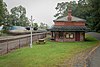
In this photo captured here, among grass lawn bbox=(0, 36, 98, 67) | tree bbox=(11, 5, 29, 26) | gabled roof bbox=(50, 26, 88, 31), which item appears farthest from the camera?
tree bbox=(11, 5, 29, 26)

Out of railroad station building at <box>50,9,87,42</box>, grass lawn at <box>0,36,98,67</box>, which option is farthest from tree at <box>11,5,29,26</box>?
grass lawn at <box>0,36,98,67</box>

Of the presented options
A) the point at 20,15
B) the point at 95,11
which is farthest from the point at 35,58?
the point at 20,15

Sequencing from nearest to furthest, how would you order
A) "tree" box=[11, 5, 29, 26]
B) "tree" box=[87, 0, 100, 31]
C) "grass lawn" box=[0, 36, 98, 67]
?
Answer: "grass lawn" box=[0, 36, 98, 67]
"tree" box=[87, 0, 100, 31]
"tree" box=[11, 5, 29, 26]

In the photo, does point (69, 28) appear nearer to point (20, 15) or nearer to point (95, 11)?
point (95, 11)

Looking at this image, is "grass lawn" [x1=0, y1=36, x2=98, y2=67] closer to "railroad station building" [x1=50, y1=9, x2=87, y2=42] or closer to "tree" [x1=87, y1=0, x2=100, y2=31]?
"railroad station building" [x1=50, y1=9, x2=87, y2=42]

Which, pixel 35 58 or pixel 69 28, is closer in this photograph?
pixel 35 58

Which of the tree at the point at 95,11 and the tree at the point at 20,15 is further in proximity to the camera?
the tree at the point at 20,15

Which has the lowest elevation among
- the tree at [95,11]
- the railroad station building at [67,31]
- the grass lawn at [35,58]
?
the grass lawn at [35,58]

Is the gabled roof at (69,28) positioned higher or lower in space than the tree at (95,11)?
lower

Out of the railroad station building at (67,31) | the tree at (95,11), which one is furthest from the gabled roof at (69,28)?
the tree at (95,11)

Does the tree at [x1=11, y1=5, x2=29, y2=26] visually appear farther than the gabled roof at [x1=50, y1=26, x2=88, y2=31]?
Yes

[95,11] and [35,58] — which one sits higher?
[95,11]

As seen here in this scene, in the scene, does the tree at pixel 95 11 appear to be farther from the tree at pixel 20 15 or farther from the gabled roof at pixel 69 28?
the tree at pixel 20 15

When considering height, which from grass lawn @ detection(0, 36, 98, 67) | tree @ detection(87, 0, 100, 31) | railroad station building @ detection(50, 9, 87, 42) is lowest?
grass lawn @ detection(0, 36, 98, 67)
